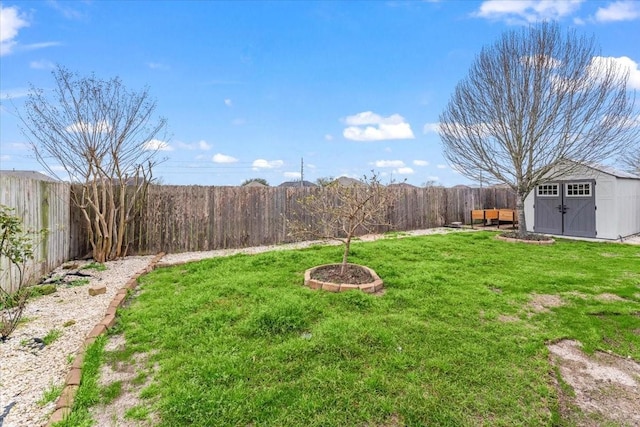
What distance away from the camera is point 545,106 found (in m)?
9.06

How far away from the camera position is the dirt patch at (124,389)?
6.82 feet

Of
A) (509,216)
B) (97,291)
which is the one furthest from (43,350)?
(509,216)

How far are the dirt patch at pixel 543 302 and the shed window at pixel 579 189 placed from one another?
792cm

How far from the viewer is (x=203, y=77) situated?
1120cm

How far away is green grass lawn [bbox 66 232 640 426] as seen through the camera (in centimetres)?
214

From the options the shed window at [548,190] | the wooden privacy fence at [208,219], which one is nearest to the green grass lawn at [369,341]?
the wooden privacy fence at [208,219]

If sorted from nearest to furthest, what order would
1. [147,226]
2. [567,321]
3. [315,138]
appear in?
1. [567,321]
2. [147,226]
3. [315,138]

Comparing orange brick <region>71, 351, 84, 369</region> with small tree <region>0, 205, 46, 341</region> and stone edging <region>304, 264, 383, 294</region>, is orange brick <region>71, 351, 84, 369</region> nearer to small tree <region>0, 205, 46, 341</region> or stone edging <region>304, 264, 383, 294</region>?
small tree <region>0, 205, 46, 341</region>

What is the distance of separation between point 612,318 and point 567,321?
0.63m

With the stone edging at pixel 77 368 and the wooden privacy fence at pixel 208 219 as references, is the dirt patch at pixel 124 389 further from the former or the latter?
the wooden privacy fence at pixel 208 219

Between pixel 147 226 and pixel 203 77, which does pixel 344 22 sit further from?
pixel 147 226

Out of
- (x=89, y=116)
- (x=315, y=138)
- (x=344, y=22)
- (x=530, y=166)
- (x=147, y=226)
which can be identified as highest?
(x=344, y=22)

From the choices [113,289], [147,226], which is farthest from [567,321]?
[147,226]

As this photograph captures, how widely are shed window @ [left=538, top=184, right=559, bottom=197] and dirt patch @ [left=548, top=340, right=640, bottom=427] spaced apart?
971 cm
